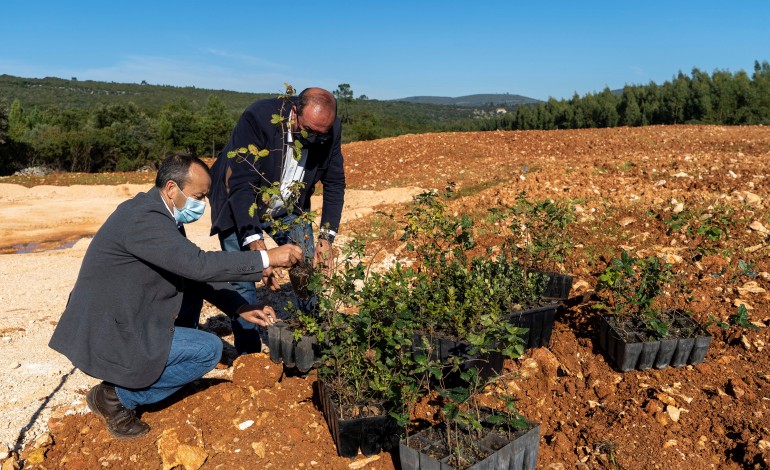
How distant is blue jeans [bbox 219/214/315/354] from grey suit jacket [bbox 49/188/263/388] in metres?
0.64

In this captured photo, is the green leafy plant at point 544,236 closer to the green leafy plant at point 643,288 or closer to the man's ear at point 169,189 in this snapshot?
the green leafy plant at point 643,288

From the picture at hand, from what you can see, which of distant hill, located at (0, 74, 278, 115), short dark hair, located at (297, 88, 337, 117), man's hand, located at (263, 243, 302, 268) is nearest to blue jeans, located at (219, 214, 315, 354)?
man's hand, located at (263, 243, 302, 268)

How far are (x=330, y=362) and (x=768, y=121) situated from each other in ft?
96.7

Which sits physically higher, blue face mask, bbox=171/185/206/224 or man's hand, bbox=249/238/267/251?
blue face mask, bbox=171/185/206/224

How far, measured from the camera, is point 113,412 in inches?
121

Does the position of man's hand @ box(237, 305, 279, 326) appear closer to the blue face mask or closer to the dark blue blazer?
the dark blue blazer

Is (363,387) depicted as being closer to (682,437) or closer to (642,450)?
(642,450)

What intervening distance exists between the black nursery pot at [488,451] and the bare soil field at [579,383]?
0.98 ft

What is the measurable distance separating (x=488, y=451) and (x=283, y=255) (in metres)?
1.44

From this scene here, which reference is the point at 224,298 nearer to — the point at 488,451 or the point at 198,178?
the point at 198,178

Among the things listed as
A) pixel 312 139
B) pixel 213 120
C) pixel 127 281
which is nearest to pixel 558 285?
pixel 312 139

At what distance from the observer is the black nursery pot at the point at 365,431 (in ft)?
9.21

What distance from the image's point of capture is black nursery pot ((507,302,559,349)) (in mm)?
3863

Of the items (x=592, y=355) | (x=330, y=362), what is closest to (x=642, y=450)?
(x=592, y=355)
